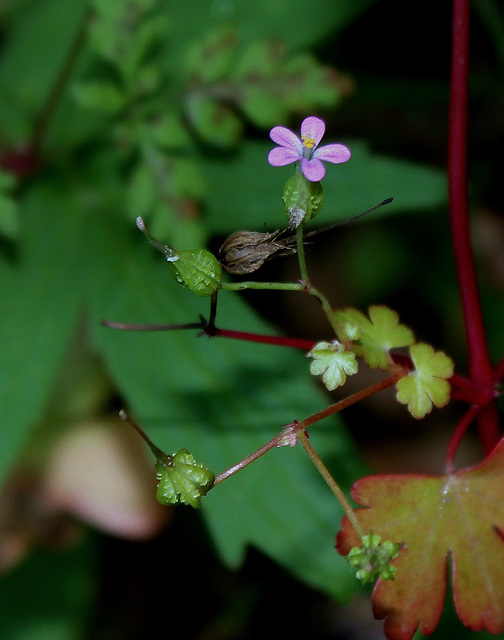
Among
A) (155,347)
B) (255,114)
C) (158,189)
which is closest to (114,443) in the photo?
(155,347)

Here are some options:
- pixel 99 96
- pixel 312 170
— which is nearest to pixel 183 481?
pixel 312 170

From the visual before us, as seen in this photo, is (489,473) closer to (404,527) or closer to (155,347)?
(404,527)

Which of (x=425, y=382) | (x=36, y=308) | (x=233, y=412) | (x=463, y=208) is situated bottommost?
(x=233, y=412)

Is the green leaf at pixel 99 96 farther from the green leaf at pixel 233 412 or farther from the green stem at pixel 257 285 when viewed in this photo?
the green stem at pixel 257 285

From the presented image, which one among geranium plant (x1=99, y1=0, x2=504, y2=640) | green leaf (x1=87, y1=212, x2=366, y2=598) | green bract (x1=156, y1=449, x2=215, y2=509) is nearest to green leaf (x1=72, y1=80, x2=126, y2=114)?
green leaf (x1=87, y1=212, x2=366, y2=598)

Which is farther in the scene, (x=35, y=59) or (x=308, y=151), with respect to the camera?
(x=35, y=59)

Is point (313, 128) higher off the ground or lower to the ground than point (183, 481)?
higher

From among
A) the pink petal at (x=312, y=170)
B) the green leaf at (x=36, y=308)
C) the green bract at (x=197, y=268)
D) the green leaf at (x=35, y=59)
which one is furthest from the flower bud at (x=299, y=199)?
the green leaf at (x=35, y=59)

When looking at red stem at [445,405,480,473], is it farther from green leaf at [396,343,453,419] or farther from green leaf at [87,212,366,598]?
green leaf at [87,212,366,598]

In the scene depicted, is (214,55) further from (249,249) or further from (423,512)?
(423,512)
